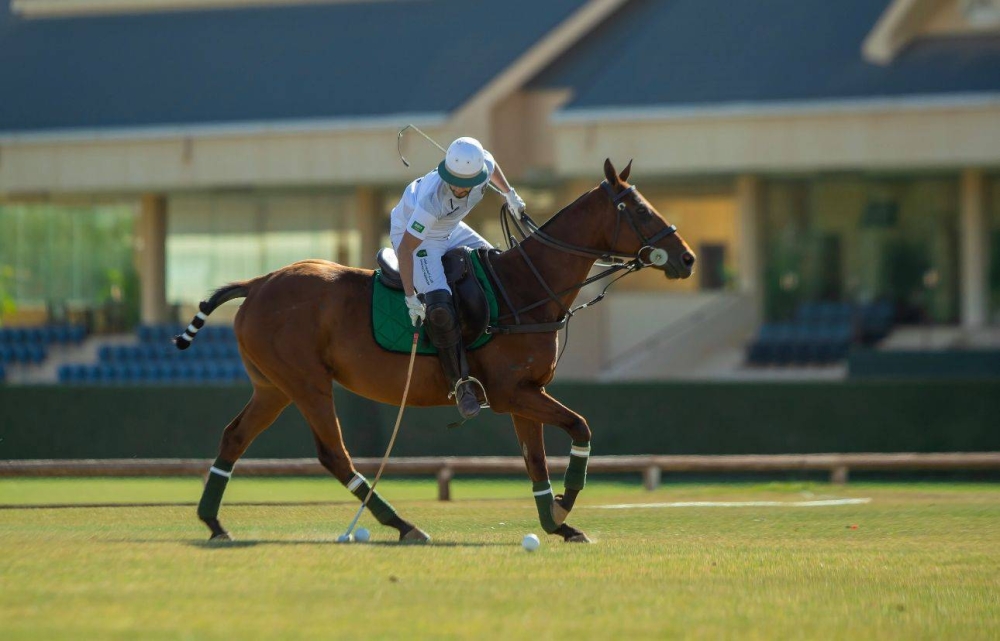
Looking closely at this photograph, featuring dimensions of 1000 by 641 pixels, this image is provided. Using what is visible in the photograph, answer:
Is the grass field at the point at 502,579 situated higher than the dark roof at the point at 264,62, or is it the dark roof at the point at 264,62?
the dark roof at the point at 264,62

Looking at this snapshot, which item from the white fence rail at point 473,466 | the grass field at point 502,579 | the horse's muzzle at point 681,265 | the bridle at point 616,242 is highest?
the bridle at point 616,242

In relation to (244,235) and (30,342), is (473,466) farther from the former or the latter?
(244,235)

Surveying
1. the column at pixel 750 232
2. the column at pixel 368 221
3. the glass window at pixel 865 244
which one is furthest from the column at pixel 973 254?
the column at pixel 368 221

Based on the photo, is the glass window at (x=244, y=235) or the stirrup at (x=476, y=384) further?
the glass window at (x=244, y=235)

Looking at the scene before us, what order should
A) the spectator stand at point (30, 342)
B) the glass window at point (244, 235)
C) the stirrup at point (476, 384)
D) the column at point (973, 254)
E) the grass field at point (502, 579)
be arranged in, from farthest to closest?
the glass window at point (244, 235)
the spectator stand at point (30, 342)
the column at point (973, 254)
the stirrup at point (476, 384)
the grass field at point (502, 579)

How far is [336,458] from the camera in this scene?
1096 cm

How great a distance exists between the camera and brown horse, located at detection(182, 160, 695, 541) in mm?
10836

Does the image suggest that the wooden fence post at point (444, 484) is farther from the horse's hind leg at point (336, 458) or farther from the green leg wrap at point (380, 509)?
the green leg wrap at point (380, 509)

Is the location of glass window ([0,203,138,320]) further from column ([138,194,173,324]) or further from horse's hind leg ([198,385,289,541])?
horse's hind leg ([198,385,289,541])

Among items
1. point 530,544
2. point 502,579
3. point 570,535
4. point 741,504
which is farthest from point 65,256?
point 502,579

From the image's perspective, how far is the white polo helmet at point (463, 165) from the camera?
10609mm

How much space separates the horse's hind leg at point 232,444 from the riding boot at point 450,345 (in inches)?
48.2

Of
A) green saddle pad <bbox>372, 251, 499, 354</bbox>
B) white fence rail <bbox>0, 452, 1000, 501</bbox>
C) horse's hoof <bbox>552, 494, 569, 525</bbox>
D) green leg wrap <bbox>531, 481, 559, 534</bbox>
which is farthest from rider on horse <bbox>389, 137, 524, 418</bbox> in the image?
white fence rail <bbox>0, 452, 1000, 501</bbox>

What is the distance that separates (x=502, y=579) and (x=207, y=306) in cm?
359
